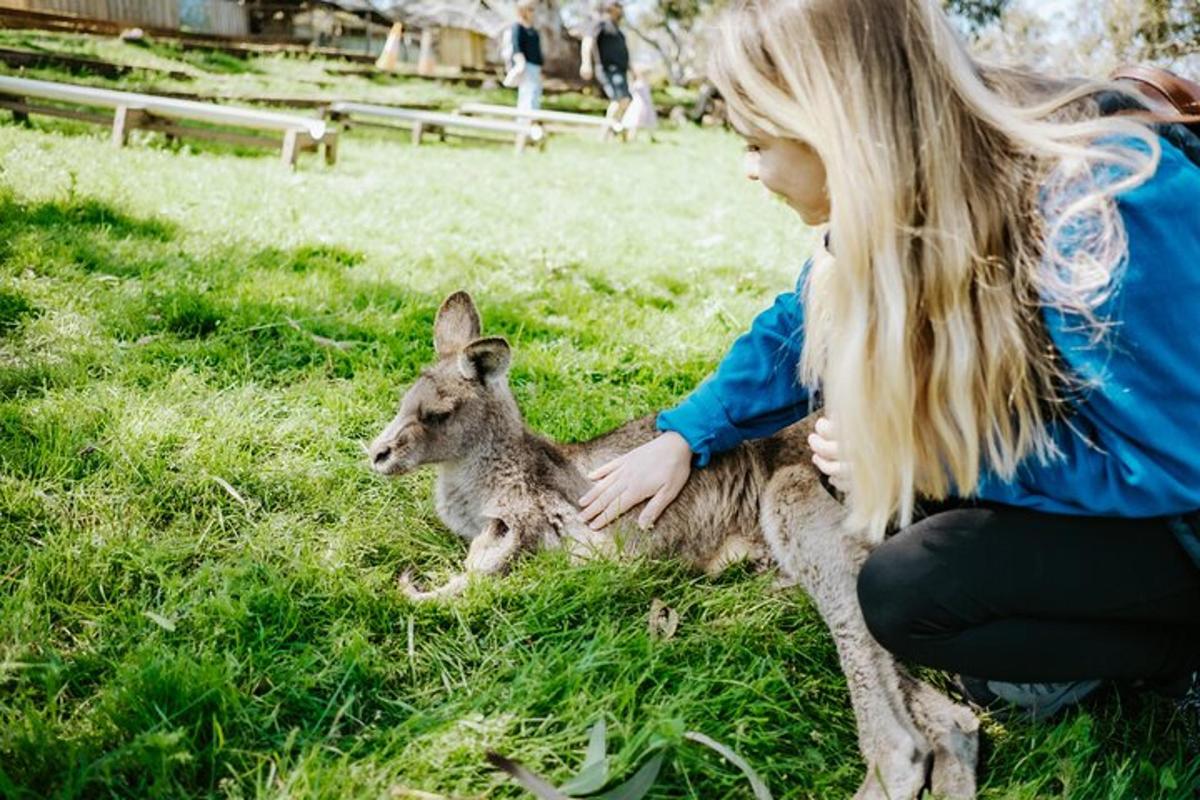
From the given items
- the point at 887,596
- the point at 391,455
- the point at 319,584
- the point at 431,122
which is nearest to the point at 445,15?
the point at 431,122

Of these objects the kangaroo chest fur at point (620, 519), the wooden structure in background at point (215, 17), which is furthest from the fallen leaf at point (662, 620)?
the wooden structure in background at point (215, 17)

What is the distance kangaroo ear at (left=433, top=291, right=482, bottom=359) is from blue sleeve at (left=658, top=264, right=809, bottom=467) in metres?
0.92

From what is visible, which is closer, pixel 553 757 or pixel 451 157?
pixel 553 757

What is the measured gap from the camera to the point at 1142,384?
73.4 inches

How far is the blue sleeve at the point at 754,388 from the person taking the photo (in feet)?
8.99

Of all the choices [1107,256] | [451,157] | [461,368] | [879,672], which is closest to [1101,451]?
[1107,256]

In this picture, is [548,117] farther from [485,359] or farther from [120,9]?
[120,9]

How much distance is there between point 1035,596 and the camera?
6.89 feet

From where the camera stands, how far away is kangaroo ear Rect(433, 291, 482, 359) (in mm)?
3310

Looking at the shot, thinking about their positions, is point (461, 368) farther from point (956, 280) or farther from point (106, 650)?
point (956, 280)

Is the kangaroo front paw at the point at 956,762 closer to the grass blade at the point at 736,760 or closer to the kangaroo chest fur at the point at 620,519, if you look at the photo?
the grass blade at the point at 736,760

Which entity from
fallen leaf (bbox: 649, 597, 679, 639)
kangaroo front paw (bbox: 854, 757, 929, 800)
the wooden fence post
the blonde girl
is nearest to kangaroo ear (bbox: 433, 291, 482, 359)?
→ fallen leaf (bbox: 649, 597, 679, 639)

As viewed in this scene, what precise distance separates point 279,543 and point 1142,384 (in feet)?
7.26

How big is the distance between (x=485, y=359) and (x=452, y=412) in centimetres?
20
